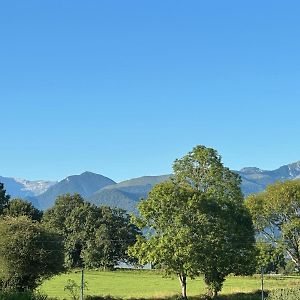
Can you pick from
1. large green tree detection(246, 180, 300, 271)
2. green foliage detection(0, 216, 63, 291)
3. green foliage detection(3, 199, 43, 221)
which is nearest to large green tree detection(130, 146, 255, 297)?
green foliage detection(0, 216, 63, 291)

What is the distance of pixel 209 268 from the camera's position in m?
40.8

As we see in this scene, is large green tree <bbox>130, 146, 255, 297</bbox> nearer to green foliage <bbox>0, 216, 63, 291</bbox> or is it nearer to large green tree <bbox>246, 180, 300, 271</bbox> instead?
green foliage <bbox>0, 216, 63, 291</bbox>

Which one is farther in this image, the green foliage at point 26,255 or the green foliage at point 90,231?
the green foliage at point 90,231

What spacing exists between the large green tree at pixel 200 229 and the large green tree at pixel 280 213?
1827 centimetres

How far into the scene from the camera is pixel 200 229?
4066 centimetres

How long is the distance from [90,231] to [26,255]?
62900 millimetres

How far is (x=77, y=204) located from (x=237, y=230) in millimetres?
64850

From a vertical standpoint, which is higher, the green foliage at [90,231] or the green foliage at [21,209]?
the green foliage at [21,209]

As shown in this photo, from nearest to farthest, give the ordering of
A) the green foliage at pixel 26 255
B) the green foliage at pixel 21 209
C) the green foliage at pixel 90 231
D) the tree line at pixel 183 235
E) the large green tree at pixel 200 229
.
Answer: the green foliage at pixel 26 255 < the tree line at pixel 183 235 < the large green tree at pixel 200 229 < the green foliage at pixel 21 209 < the green foliage at pixel 90 231

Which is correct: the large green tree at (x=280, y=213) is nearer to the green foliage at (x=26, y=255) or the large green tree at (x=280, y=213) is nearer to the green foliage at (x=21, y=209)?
→ the green foliage at (x=26, y=255)

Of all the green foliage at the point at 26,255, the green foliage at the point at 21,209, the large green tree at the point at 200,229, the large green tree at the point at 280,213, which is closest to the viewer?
A: the green foliage at the point at 26,255

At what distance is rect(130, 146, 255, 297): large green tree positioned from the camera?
1563 inches

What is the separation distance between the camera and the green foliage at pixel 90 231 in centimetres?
9569

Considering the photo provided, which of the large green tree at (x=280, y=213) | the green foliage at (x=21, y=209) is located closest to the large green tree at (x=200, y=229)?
the large green tree at (x=280, y=213)
